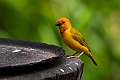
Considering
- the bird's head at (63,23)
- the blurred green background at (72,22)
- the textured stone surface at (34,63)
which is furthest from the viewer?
the blurred green background at (72,22)

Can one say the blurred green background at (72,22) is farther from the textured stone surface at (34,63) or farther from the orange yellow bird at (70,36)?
the textured stone surface at (34,63)

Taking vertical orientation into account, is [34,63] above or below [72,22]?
above

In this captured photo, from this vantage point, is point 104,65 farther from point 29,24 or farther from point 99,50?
point 29,24

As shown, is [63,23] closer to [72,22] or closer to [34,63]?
[72,22]

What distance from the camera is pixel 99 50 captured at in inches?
162

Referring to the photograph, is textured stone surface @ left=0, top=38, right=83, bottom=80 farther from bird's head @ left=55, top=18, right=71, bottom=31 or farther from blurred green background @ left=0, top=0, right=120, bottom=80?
blurred green background @ left=0, top=0, right=120, bottom=80

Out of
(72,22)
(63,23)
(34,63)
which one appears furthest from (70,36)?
(34,63)

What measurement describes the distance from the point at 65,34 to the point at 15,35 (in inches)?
26.7

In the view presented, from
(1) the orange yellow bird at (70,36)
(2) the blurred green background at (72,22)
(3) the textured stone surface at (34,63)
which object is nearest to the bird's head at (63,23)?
(1) the orange yellow bird at (70,36)

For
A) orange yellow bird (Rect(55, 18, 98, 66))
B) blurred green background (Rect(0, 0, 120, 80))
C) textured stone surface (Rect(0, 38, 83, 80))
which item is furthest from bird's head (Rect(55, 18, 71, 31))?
textured stone surface (Rect(0, 38, 83, 80))

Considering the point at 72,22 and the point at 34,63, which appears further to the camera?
the point at 72,22

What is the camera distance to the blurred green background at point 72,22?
4008mm

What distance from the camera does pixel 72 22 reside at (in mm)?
4051

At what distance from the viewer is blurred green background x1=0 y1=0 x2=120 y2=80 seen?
158 inches
